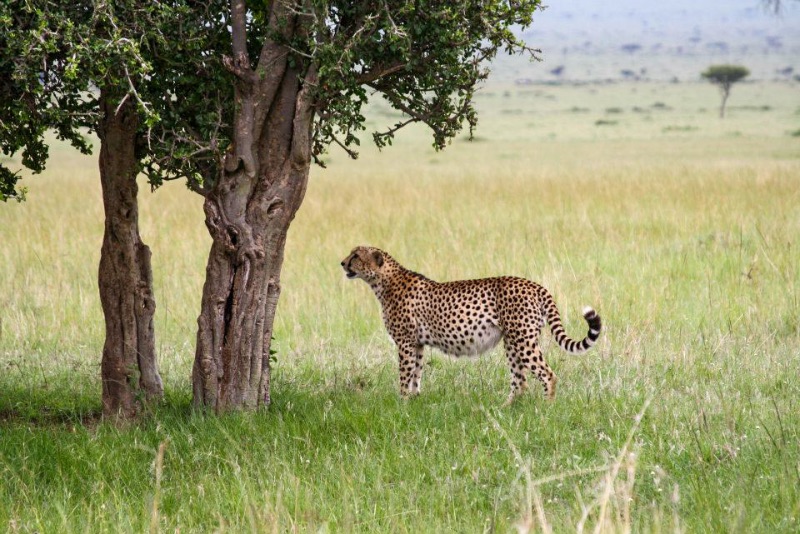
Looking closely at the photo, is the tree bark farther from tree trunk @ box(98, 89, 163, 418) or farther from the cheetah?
the cheetah

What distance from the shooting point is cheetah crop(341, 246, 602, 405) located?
6164 millimetres

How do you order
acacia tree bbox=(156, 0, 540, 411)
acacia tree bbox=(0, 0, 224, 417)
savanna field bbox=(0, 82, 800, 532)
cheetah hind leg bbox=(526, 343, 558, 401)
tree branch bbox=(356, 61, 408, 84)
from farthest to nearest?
1. cheetah hind leg bbox=(526, 343, 558, 401)
2. tree branch bbox=(356, 61, 408, 84)
3. acacia tree bbox=(156, 0, 540, 411)
4. acacia tree bbox=(0, 0, 224, 417)
5. savanna field bbox=(0, 82, 800, 532)

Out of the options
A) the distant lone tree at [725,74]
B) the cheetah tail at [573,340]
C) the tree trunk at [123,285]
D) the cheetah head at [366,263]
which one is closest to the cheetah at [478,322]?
the cheetah tail at [573,340]

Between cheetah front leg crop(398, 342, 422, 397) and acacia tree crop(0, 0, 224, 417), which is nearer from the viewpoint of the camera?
acacia tree crop(0, 0, 224, 417)

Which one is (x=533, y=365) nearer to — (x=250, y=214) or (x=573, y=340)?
(x=573, y=340)

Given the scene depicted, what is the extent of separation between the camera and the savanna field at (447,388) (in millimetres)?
4469

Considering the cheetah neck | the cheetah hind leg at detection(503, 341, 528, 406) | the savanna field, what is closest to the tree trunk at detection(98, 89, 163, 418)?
the savanna field

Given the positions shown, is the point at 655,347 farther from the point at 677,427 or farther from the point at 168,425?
the point at 168,425

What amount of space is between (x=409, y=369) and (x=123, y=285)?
1808 mm

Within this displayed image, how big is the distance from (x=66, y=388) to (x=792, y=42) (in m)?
198

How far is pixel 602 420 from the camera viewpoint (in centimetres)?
562

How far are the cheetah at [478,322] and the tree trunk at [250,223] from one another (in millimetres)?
Answer: 928

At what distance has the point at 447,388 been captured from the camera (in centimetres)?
669

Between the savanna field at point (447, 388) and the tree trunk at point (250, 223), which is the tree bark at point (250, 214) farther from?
the savanna field at point (447, 388)
